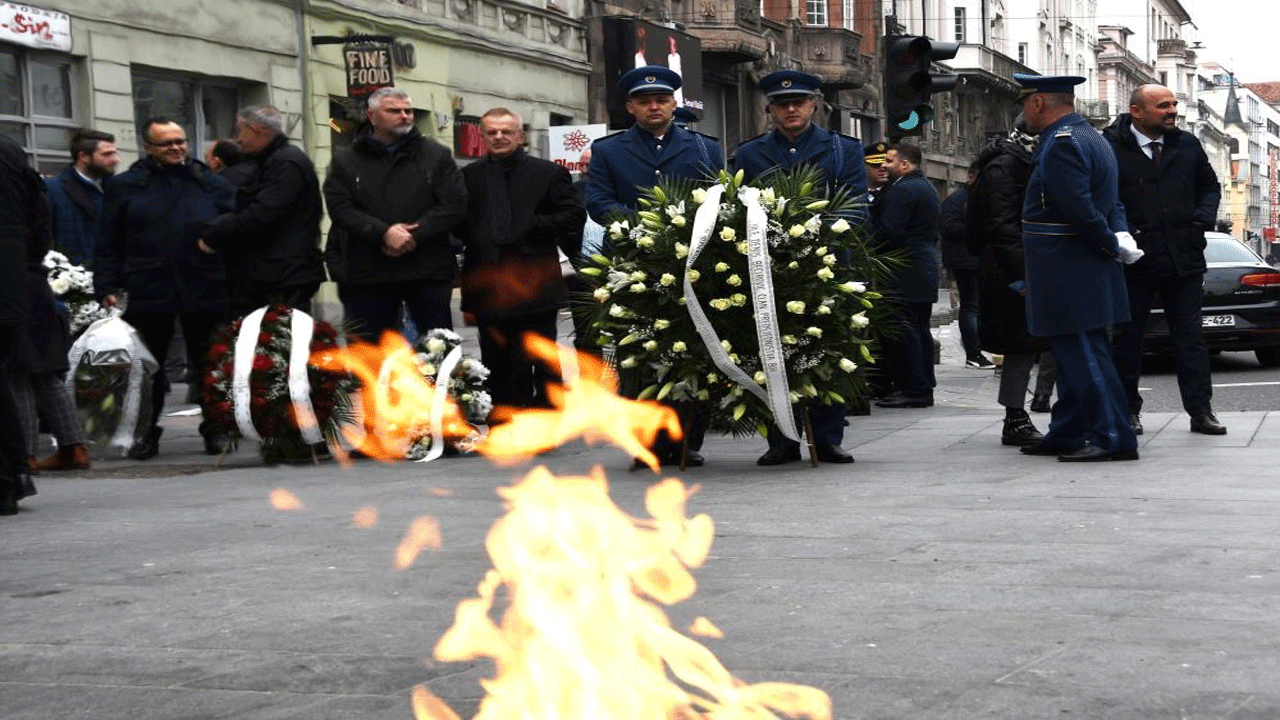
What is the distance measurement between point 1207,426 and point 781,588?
219 inches

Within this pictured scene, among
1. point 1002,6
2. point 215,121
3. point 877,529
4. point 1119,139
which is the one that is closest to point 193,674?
point 877,529

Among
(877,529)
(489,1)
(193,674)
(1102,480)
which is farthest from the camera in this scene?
(489,1)

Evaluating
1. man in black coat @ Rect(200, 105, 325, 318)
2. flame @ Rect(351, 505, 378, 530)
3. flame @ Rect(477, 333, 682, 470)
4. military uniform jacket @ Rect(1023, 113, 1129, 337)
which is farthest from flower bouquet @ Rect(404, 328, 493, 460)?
military uniform jacket @ Rect(1023, 113, 1129, 337)

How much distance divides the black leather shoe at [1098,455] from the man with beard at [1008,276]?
800 mm

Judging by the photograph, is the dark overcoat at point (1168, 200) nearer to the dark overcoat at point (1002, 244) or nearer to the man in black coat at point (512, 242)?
the dark overcoat at point (1002, 244)

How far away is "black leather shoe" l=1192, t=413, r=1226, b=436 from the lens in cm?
1058

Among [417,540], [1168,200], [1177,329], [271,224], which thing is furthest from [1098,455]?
[271,224]

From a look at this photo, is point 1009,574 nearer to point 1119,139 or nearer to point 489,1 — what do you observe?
point 1119,139

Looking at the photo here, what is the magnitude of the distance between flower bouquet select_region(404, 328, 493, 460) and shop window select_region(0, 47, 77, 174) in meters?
10.0

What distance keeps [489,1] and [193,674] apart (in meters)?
25.9

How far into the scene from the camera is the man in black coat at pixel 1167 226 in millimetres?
10344

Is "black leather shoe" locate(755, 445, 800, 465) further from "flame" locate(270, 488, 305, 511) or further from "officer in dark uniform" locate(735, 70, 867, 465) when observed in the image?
"flame" locate(270, 488, 305, 511)

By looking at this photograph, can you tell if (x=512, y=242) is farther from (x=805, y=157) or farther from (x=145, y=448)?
(x=145, y=448)

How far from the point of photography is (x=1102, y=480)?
334 inches
